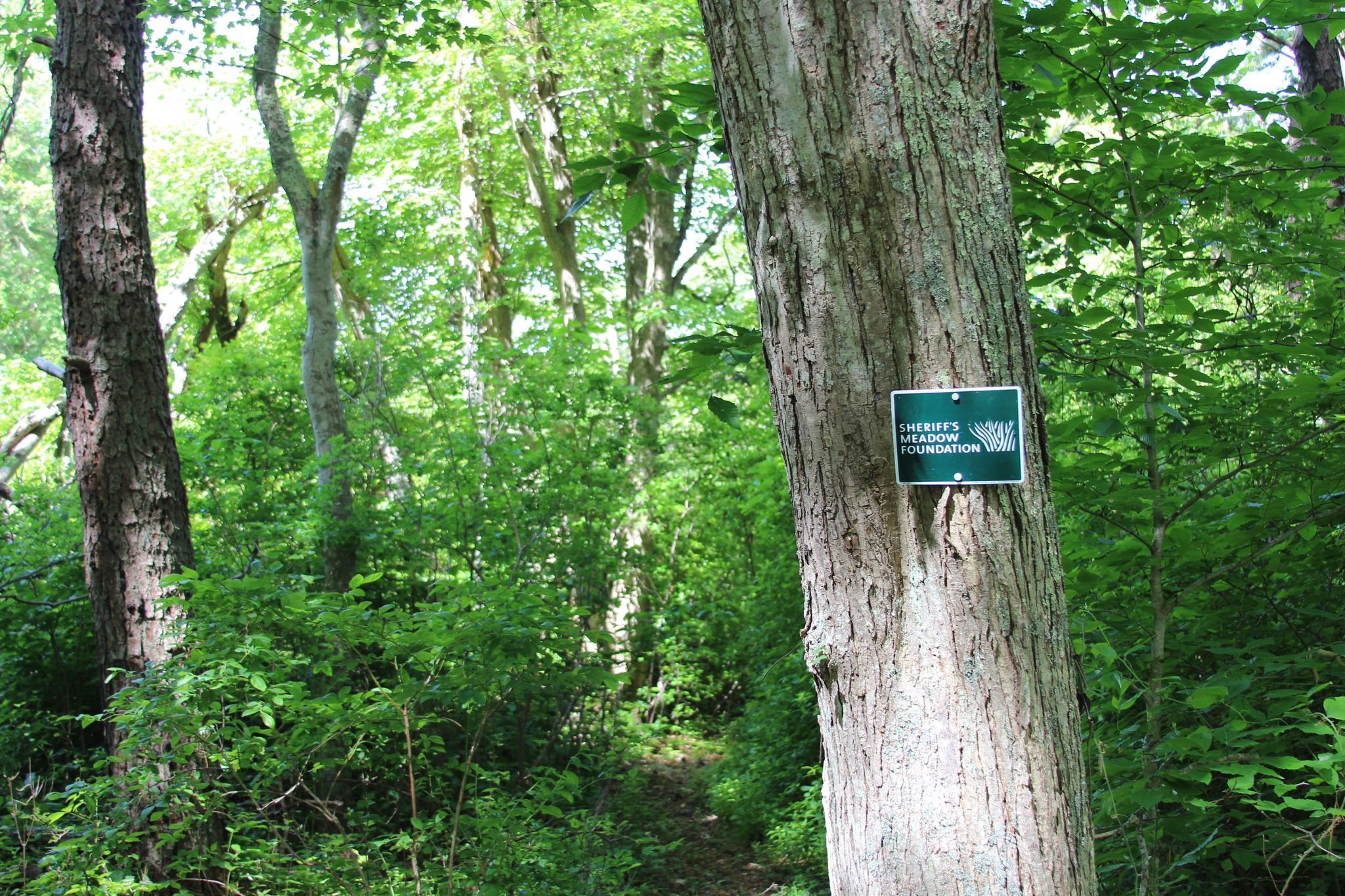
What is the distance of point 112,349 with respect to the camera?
4543 millimetres

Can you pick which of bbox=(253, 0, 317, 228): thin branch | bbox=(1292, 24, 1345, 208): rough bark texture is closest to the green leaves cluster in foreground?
bbox=(253, 0, 317, 228): thin branch

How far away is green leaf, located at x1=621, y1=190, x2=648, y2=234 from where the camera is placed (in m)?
2.35

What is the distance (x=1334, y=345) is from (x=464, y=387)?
244 inches

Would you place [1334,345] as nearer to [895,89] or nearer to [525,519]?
[895,89]

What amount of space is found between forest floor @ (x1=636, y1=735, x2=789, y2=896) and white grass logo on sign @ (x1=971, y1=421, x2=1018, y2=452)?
343cm

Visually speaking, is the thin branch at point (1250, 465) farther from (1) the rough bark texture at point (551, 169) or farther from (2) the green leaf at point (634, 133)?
(1) the rough bark texture at point (551, 169)

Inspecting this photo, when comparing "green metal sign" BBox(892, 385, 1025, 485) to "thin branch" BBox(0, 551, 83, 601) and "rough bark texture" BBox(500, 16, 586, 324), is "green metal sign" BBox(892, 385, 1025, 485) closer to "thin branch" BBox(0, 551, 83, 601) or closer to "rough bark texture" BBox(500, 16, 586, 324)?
"thin branch" BBox(0, 551, 83, 601)

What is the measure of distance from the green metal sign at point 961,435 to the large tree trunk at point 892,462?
0.02 m

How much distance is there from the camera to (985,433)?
1.53m

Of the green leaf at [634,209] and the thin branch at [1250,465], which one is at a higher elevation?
the green leaf at [634,209]

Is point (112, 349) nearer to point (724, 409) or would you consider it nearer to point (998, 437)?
point (724, 409)

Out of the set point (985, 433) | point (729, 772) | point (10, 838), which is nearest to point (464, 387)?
point (729, 772)

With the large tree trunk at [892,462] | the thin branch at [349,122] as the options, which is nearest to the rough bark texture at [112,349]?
the thin branch at [349,122]

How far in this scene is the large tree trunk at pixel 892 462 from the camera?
4.91ft
